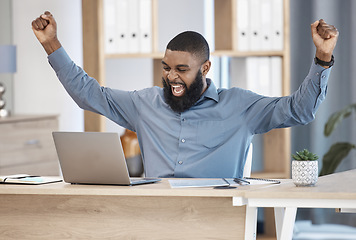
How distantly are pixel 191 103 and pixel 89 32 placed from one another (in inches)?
62.9

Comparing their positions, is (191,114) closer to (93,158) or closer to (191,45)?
(191,45)

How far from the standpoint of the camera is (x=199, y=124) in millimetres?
2799

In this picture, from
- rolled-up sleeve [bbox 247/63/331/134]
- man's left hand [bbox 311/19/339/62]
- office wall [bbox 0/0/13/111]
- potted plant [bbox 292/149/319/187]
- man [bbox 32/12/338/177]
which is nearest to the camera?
potted plant [bbox 292/149/319/187]

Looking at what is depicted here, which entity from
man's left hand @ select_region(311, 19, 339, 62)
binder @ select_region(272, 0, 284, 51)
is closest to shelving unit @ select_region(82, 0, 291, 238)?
binder @ select_region(272, 0, 284, 51)

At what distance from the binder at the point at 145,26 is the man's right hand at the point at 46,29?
1.51 meters

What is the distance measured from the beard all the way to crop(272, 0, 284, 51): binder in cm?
146

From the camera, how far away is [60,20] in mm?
5395

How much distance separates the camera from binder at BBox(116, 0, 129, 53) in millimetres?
4133

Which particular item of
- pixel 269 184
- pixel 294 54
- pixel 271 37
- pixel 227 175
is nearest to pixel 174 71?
pixel 227 175

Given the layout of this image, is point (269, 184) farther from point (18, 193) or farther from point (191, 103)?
point (18, 193)

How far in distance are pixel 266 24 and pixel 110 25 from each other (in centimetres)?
99

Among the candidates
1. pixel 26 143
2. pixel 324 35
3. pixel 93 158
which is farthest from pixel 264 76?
pixel 93 158

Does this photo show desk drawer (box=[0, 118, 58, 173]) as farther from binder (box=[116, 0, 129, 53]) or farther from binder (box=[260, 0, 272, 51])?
binder (box=[260, 0, 272, 51])

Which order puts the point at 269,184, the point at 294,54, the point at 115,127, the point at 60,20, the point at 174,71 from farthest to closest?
the point at 60,20
the point at 294,54
the point at 115,127
the point at 174,71
the point at 269,184
